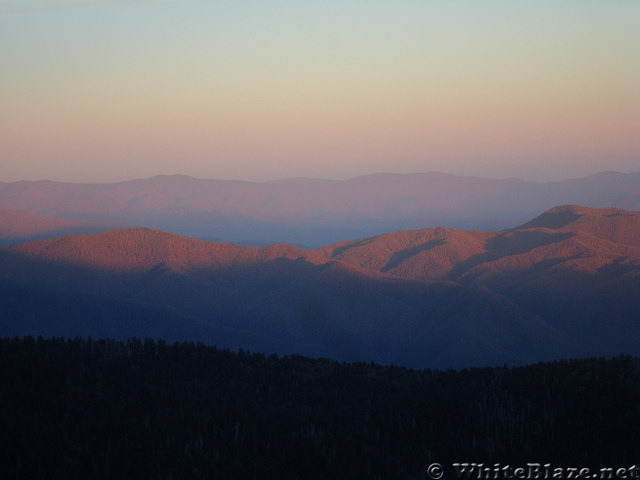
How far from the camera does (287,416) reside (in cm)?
3478

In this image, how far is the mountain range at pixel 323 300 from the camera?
130 metres

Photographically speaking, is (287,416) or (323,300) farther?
(323,300)

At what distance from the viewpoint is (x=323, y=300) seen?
507 feet

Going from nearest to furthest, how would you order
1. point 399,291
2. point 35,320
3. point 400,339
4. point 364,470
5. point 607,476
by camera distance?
point 607,476, point 364,470, point 35,320, point 400,339, point 399,291

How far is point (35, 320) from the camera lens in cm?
12494

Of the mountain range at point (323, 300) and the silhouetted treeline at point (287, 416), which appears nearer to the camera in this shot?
the silhouetted treeline at point (287, 416)

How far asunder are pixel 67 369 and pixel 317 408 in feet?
42.9

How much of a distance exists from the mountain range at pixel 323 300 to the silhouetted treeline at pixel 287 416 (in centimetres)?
8597

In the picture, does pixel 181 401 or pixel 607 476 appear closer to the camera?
pixel 607 476

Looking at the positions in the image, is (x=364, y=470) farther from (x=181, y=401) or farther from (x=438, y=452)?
(x=181, y=401)

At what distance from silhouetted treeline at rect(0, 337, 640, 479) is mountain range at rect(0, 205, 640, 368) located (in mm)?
85970

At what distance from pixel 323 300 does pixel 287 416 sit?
120 meters

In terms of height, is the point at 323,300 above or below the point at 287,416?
below

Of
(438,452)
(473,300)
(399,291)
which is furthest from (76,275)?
(438,452)
